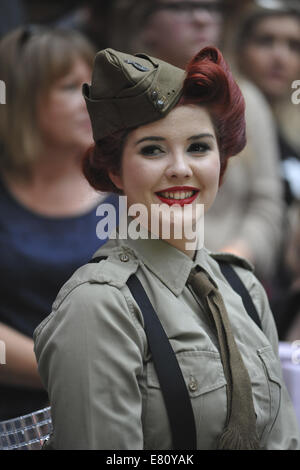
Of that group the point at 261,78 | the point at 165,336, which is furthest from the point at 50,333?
the point at 261,78

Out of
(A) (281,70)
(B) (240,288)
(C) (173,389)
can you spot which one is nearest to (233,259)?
(B) (240,288)

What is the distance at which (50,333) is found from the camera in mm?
1200

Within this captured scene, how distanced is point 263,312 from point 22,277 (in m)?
0.88

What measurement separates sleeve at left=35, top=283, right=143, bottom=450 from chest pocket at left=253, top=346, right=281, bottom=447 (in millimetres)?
248

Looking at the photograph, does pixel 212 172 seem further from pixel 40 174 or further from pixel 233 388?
pixel 40 174

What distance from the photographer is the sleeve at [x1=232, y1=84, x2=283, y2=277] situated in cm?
263

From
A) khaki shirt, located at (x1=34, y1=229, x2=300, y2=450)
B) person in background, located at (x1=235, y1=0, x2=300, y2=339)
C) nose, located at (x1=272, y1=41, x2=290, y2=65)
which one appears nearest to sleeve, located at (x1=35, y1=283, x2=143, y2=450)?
khaki shirt, located at (x1=34, y1=229, x2=300, y2=450)

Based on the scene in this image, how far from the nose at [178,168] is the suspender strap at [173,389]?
9.8 inches

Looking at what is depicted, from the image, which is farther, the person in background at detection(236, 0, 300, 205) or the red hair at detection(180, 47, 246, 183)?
the person in background at detection(236, 0, 300, 205)

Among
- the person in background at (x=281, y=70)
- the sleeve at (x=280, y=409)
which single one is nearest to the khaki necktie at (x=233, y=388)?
the sleeve at (x=280, y=409)

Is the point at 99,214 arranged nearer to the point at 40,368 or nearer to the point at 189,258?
the point at 189,258

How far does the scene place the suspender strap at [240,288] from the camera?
1.41 meters

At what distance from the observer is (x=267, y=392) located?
130cm

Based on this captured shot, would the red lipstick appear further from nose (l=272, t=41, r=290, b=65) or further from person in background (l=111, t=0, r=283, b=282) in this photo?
nose (l=272, t=41, r=290, b=65)
